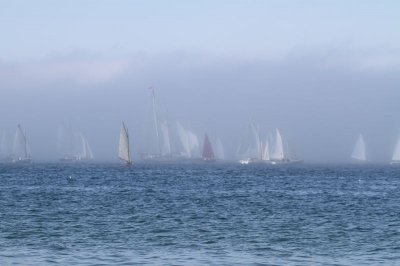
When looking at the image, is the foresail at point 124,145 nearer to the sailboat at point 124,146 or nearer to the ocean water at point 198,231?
the sailboat at point 124,146

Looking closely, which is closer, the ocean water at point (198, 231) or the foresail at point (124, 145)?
the ocean water at point (198, 231)

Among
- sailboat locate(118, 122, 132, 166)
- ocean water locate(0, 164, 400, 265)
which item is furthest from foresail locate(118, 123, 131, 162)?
ocean water locate(0, 164, 400, 265)

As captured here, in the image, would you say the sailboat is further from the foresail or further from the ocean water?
the ocean water

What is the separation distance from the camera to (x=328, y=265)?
36375 millimetres

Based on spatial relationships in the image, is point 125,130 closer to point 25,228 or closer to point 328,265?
point 25,228

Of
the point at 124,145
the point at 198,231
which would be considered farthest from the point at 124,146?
the point at 198,231

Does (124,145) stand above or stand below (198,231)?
above

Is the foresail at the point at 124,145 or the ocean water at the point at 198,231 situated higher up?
the foresail at the point at 124,145

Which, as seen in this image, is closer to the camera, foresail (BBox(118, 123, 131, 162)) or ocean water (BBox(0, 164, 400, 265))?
ocean water (BBox(0, 164, 400, 265))

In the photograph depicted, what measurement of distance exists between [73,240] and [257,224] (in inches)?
556

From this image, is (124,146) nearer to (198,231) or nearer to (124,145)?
(124,145)

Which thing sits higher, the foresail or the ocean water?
the foresail

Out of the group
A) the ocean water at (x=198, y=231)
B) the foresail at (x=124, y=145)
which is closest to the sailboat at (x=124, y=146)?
the foresail at (x=124, y=145)

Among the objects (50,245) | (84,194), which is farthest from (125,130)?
(50,245)
